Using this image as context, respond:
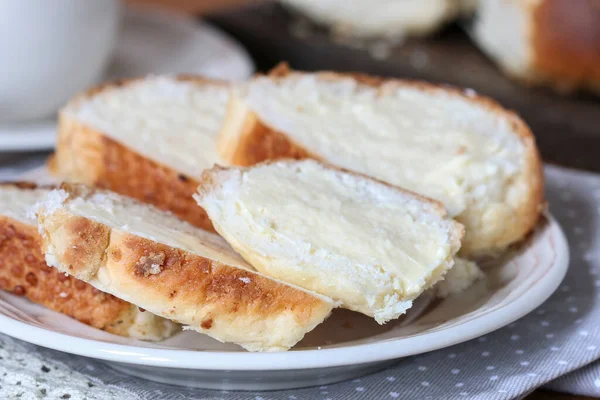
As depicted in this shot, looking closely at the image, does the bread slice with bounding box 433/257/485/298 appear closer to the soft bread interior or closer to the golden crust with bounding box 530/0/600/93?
the soft bread interior

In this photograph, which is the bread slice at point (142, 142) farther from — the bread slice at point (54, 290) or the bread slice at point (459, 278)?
the bread slice at point (459, 278)

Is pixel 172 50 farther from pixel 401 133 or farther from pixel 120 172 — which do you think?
pixel 401 133

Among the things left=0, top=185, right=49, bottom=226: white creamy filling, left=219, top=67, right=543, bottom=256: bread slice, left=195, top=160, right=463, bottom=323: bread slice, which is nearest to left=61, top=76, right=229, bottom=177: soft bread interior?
left=219, top=67, right=543, bottom=256: bread slice

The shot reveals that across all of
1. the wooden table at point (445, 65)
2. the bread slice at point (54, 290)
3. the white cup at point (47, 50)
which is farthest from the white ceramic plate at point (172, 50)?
the bread slice at point (54, 290)

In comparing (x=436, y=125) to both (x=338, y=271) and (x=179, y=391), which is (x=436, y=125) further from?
(x=179, y=391)

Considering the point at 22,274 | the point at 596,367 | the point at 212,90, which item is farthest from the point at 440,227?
the point at 212,90
